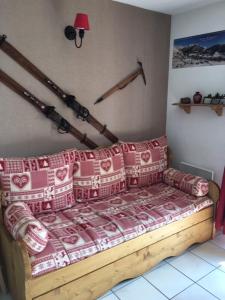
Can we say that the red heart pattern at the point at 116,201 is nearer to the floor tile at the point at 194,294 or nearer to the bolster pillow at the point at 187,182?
the bolster pillow at the point at 187,182

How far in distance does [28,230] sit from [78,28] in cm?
164

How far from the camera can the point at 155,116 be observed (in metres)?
3.11

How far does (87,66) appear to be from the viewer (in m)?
2.46

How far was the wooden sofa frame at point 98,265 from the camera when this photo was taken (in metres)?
1.51

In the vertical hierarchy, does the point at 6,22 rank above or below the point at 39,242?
above

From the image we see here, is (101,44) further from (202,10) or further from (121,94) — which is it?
(202,10)

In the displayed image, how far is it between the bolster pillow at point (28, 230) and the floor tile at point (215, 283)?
52.3 inches

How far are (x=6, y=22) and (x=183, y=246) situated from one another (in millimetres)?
2421

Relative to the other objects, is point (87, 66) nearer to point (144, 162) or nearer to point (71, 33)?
point (71, 33)

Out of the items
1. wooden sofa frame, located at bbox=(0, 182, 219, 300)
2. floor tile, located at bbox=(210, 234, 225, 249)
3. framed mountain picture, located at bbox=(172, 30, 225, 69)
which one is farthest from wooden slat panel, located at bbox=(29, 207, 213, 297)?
framed mountain picture, located at bbox=(172, 30, 225, 69)

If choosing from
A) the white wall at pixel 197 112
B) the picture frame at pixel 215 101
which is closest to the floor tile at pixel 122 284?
the white wall at pixel 197 112

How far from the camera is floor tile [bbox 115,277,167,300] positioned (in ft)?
6.08

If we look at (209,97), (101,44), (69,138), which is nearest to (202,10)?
(209,97)

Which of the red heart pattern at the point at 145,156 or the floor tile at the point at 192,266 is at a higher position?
the red heart pattern at the point at 145,156
